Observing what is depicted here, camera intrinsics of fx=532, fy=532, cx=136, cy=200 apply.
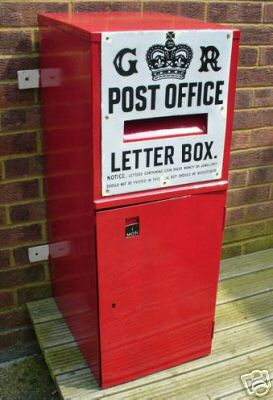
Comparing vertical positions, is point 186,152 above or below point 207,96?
below

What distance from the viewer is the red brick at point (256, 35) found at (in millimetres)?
2711

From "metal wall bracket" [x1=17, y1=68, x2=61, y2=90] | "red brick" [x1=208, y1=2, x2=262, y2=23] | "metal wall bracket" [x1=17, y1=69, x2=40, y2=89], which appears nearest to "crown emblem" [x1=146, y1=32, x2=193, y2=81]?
"metal wall bracket" [x1=17, y1=68, x2=61, y2=90]

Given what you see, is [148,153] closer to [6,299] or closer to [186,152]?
[186,152]

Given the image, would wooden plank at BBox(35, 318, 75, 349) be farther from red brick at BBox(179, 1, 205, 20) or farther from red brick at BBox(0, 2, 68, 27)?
red brick at BBox(179, 1, 205, 20)

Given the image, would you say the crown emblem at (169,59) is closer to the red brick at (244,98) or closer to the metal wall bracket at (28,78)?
the metal wall bracket at (28,78)

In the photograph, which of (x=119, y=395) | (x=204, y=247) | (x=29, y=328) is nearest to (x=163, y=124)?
(x=204, y=247)

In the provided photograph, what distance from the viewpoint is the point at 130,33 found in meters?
1.71

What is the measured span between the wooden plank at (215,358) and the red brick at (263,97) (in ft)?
3.74

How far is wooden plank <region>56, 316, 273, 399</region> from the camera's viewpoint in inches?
86.0


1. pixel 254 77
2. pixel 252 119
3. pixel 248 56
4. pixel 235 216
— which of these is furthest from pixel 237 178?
pixel 248 56

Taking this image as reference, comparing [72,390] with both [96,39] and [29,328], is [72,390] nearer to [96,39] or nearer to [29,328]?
[29,328]

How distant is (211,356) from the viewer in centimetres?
238

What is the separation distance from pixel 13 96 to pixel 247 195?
4.88 ft

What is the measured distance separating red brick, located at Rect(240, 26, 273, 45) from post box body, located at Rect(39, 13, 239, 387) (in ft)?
2.19
